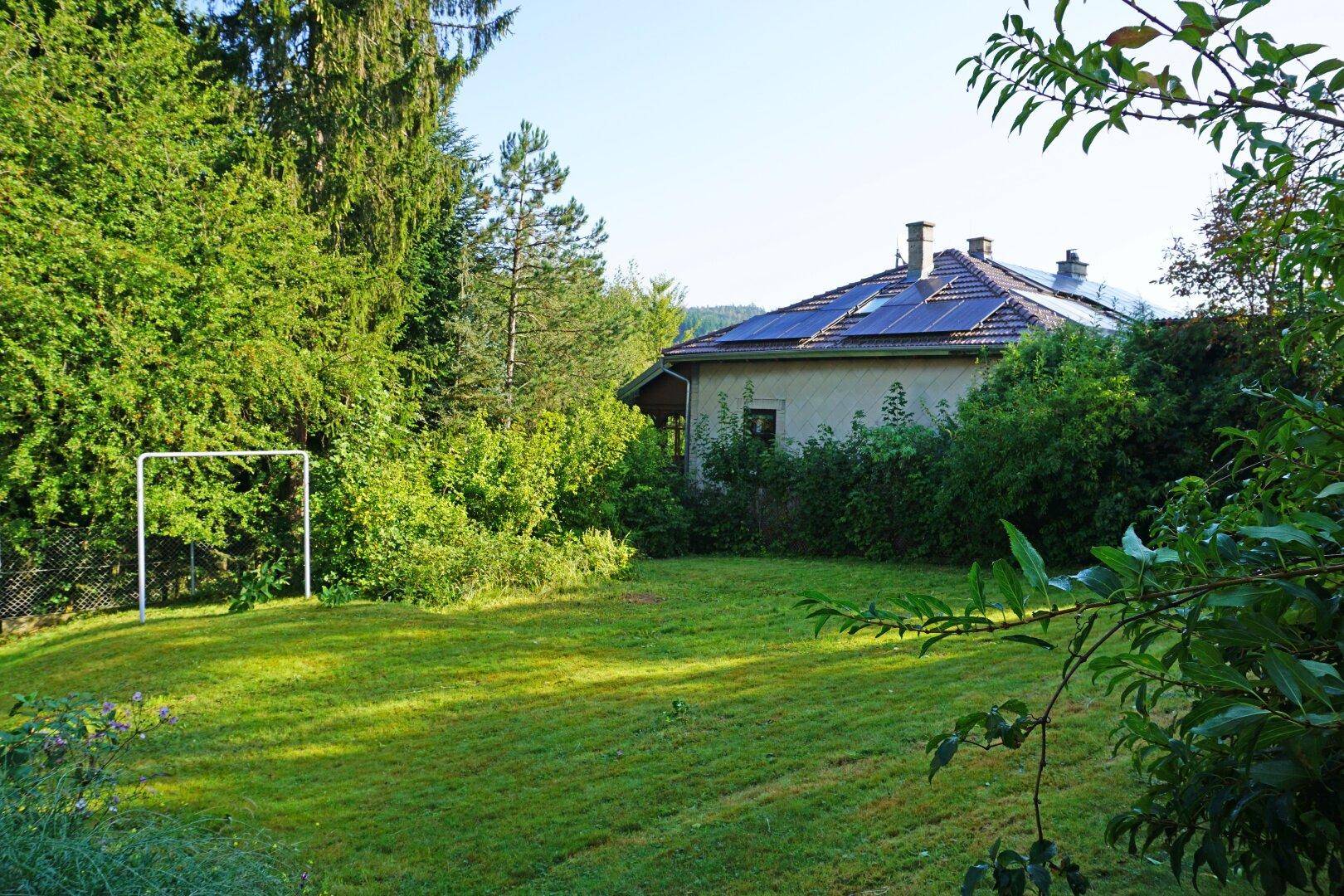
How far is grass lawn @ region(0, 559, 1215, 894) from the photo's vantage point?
4445mm

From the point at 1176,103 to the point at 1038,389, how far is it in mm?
10925

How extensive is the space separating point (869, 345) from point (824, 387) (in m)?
1.37

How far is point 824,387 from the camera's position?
17.4 metres

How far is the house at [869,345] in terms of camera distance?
15.4 m

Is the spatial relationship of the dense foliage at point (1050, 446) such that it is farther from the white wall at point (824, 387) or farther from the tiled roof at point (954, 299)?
the tiled roof at point (954, 299)

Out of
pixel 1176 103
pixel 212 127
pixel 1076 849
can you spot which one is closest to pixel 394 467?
pixel 212 127

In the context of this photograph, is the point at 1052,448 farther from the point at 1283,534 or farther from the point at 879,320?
the point at 1283,534

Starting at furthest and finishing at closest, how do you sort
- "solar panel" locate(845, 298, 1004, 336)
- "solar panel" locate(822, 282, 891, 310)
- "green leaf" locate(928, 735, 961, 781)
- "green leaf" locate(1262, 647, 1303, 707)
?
"solar panel" locate(822, 282, 891, 310) < "solar panel" locate(845, 298, 1004, 336) < "green leaf" locate(928, 735, 961, 781) < "green leaf" locate(1262, 647, 1303, 707)

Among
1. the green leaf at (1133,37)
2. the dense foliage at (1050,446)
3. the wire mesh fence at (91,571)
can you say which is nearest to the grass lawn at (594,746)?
the wire mesh fence at (91,571)

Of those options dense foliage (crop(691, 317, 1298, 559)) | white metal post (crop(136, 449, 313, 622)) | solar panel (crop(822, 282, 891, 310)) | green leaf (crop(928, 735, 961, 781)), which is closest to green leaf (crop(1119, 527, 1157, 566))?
green leaf (crop(928, 735, 961, 781))

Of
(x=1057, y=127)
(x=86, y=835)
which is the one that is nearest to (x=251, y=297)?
(x=86, y=835)

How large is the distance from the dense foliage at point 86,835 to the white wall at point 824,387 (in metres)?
12.9

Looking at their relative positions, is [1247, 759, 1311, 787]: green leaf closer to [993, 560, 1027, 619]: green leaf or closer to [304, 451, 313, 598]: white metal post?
[993, 560, 1027, 619]: green leaf

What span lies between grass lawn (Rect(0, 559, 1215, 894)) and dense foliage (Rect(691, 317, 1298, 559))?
402 centimetres
